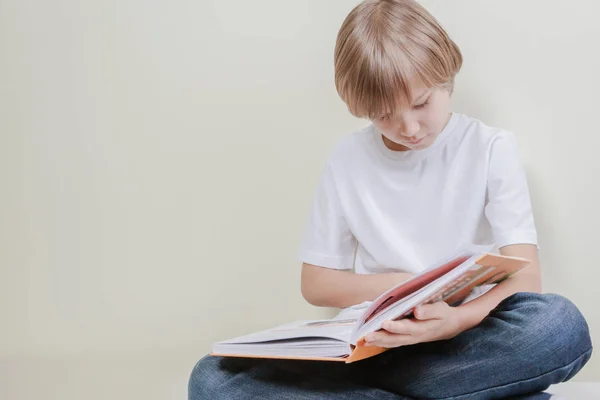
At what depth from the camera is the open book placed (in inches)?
38.1

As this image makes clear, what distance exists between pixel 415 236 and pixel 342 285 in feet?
0.53

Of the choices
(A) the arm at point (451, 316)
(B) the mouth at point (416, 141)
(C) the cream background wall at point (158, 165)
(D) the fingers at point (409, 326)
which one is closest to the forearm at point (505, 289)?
(A) the arm at point (451, 316)

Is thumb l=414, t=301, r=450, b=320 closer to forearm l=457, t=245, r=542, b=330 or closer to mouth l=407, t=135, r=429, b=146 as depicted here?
forearm l=457, t=245, r=542, b=330

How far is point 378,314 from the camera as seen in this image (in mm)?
1006

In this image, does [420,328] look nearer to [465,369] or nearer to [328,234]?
[465,369]

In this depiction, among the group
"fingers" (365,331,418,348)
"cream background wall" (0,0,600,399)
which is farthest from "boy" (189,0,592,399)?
"cream background wall" (0,0,600,399)

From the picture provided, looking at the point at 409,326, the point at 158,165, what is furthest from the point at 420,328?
the point at 158,165

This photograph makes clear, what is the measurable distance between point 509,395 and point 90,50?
1229mm

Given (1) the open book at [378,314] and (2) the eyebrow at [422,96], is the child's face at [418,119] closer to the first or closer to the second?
(2) the eyebrow at [422,96]

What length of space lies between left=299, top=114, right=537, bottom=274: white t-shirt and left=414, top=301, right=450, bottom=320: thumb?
33 centimetres

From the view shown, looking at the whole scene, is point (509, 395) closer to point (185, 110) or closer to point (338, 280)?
point (338, 280)

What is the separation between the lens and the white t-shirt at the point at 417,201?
1411 millimetres

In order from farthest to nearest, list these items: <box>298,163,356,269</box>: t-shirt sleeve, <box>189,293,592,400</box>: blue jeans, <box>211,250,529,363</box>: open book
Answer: <box>298,163,356,269</box>: t-shirt sleeve < <box>189,293,592,400</box>: blue jeans < <box>211,250,529,363</box>: open book

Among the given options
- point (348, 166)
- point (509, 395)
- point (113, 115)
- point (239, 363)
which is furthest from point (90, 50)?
point (509, 395)
